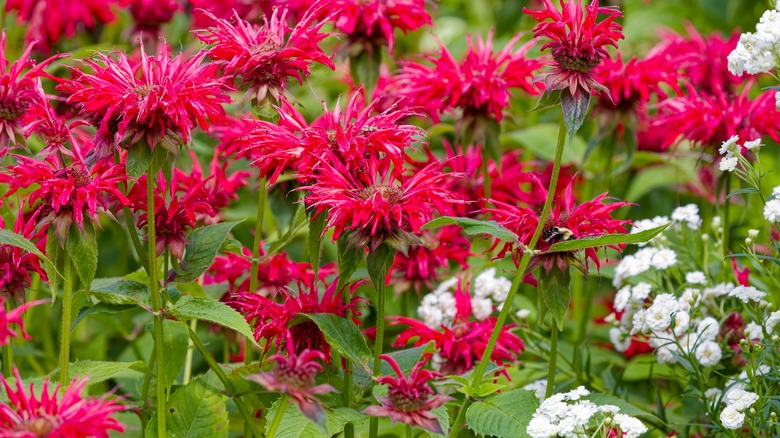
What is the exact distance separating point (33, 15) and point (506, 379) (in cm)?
164

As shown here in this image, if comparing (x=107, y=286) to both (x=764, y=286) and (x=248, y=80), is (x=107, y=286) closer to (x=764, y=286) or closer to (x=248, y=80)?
(x=248, y=80)

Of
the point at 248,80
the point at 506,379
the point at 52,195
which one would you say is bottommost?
the point at 506,379

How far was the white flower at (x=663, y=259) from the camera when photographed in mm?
1816

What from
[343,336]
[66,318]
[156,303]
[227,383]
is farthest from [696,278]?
[66,318]

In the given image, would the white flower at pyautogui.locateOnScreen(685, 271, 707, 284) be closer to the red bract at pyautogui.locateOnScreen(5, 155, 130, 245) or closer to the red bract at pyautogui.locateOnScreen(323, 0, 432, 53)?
the red bract at pyautogui.locateOnScreen(323, 0, 432, 53)

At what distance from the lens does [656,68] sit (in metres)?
2.04

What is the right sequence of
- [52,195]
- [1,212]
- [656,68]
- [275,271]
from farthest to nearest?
[656,68] → [275,271] → [1,212] → [52,195]

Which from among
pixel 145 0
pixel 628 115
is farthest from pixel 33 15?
pixel 628 115

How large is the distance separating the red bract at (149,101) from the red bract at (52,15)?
122cm

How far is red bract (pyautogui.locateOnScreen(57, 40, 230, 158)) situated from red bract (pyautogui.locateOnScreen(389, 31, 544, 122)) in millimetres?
535

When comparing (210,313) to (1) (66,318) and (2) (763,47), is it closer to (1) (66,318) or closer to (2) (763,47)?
(1) (66,318)

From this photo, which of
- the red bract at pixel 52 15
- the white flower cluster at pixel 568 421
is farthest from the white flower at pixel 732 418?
the red bract at pixel 52 15

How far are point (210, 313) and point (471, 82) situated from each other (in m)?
0.77

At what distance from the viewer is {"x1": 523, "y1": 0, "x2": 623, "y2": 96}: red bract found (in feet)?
4.45
